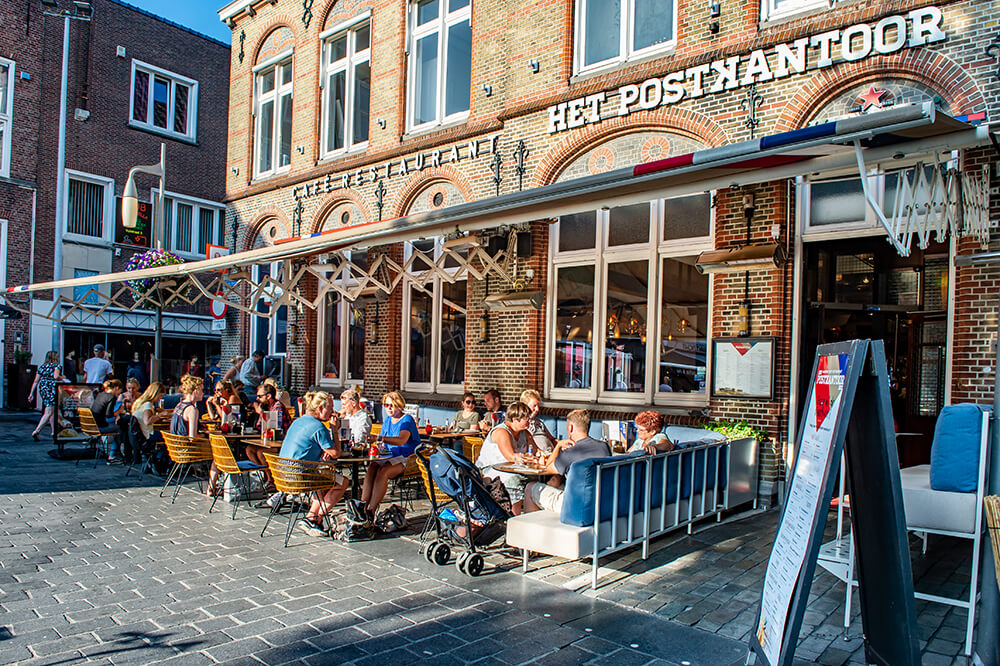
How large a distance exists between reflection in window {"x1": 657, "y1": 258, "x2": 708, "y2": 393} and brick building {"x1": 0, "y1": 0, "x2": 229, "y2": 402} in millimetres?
13956

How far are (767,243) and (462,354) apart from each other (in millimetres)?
5227

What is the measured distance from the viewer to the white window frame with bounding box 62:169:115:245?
19812 mm

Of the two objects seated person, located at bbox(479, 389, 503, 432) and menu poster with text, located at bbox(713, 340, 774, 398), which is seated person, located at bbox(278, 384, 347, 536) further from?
menu poster with text, located at bbox(713, 340, 774, 398)

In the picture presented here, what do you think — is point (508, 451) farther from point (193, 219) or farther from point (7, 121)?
point (193, 219)

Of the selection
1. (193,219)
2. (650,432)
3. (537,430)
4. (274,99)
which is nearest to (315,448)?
(537,430)

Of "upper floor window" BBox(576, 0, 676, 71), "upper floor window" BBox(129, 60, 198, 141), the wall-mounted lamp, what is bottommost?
the wall-mounted lamp

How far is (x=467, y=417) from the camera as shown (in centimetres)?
951

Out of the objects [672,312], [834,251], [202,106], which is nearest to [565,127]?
[672,312]

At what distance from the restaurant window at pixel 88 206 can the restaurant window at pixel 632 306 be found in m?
16.5

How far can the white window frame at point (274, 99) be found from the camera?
1459 cm

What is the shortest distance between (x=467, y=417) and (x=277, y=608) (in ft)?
17.1

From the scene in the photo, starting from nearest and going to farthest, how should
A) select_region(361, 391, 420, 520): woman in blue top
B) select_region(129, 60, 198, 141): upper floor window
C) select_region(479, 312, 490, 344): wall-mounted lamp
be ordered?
select_region(361, 391, 420, 520): woman in blue top
select_region(479, 312, 490, 344): wall-mounted lamp
select_region(129, 60, 198, 141): upper floor window

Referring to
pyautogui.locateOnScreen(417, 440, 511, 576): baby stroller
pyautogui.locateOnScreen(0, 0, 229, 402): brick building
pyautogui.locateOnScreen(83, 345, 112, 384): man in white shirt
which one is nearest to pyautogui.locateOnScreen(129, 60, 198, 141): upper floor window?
pyautogui.locateOnScreen(0, 0, 229, 402): brick building

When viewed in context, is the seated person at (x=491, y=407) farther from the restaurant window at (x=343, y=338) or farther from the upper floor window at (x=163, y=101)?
the upper floor window at (x=163, y=101)
